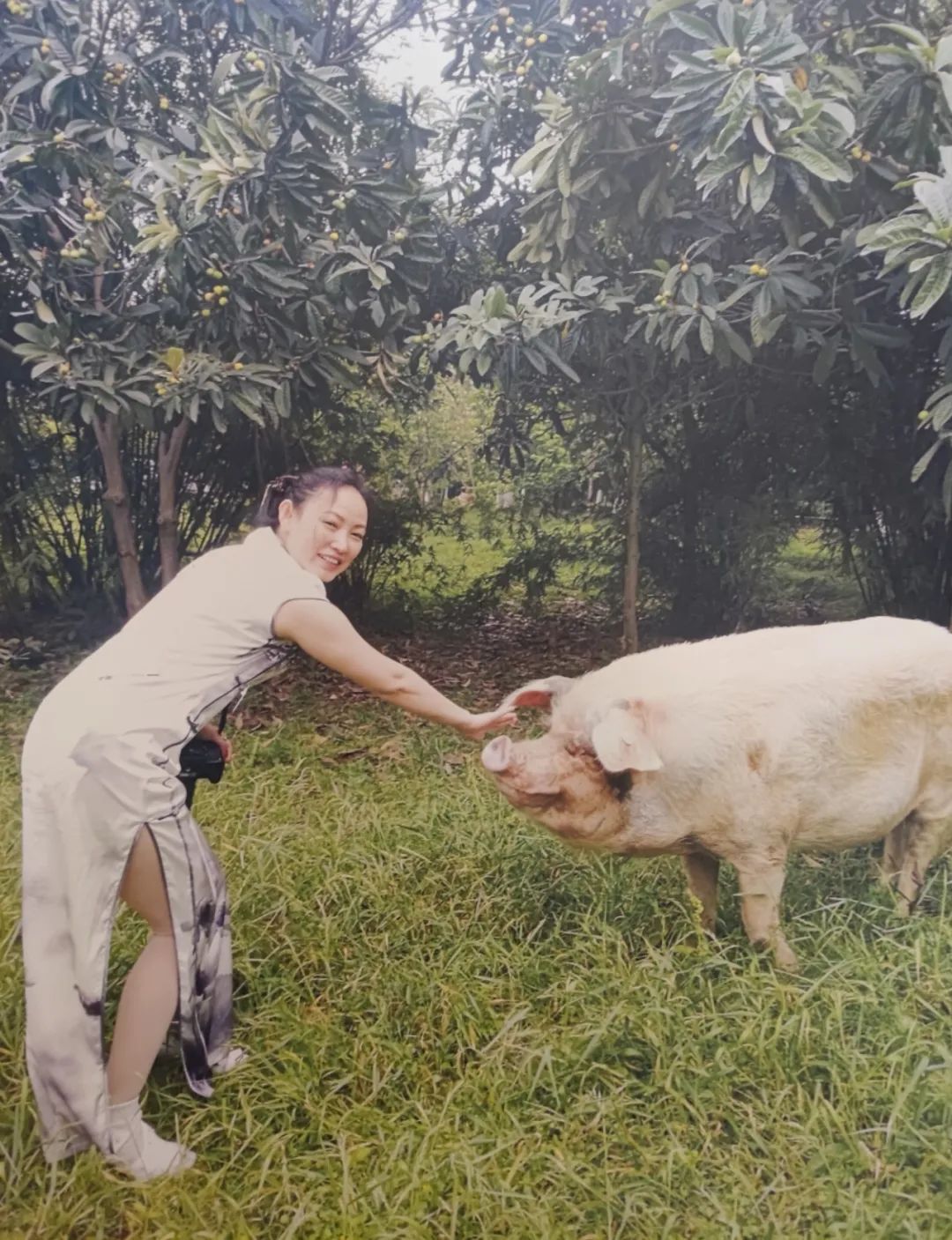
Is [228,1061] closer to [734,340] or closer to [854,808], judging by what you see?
[854,808]

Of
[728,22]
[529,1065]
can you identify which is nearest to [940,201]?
[728,22]

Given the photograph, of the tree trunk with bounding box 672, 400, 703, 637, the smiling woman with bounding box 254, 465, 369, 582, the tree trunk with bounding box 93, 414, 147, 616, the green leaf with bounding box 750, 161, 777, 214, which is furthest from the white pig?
the tree trunk with bounding box 93, 414, 147, 616

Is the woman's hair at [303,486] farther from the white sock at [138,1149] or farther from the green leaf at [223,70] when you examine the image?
the green leaf at [223,70]

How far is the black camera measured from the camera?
1.87 meters

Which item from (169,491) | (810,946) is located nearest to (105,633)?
(169,491)

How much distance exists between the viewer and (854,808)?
2154 mm

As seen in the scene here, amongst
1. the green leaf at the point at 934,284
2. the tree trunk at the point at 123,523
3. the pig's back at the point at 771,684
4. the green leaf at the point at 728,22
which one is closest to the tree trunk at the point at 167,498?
the tree trunk at the point at 123,523

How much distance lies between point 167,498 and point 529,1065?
7.45ft


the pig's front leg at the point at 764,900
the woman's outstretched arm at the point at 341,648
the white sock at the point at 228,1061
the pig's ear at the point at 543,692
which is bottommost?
the white sock at the point at 228,1061

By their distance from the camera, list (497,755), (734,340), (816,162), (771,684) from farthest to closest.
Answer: (734,340)
(816,162)
(771,684)
(497,755)

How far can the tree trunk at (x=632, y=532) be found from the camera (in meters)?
3.40

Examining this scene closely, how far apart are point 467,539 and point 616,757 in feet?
5.78

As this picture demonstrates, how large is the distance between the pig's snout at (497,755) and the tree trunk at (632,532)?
155 centimetres

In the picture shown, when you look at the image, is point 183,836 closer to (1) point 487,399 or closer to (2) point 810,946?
(2) point 810,946
